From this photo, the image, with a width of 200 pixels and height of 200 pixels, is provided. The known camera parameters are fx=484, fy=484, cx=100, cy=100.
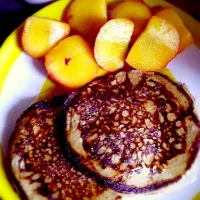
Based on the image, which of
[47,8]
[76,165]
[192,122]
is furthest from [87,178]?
[47,8]

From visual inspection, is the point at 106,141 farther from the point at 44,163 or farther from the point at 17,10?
the point at 17,10

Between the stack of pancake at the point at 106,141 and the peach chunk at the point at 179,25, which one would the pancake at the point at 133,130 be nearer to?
the stack of pancake at the point at 106,141

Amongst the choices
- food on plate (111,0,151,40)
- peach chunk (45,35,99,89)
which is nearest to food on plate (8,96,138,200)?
peach chunk (45,35,99,89)

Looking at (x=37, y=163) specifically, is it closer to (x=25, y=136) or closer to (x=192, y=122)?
(x=25, y=136)

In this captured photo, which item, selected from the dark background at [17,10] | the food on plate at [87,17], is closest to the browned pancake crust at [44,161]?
the food on plate at [87,17]

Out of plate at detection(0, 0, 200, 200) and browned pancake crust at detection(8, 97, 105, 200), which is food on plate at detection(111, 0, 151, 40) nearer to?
plate at detection(0, 0, 200, 200)

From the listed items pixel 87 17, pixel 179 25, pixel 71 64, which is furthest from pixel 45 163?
pixel 179 25
